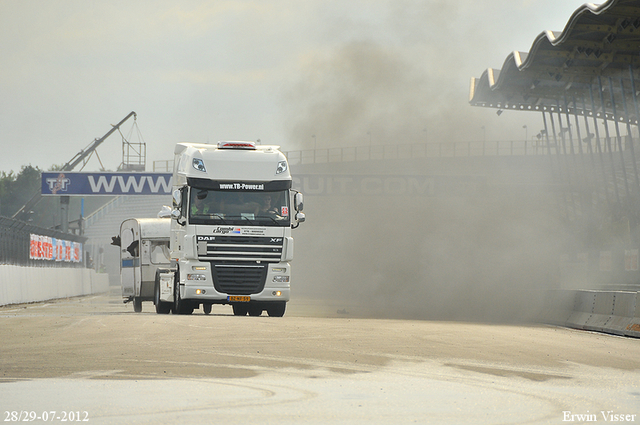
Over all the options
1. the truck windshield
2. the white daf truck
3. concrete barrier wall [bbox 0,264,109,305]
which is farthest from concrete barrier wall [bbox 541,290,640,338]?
concrete barrier wall [bbox 0,264,109,305]

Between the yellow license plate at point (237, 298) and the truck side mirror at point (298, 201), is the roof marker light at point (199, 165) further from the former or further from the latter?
the yellow license plate at point (237, 298)

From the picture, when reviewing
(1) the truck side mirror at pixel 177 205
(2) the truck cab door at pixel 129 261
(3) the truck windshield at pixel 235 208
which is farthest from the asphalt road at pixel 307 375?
(2) the truck cab door at pixel 129 261

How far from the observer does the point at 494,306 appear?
26.7 meters

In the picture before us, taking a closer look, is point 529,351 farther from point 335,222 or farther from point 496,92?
point 335,222

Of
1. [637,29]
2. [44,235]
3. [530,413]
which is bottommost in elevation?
[530,413]

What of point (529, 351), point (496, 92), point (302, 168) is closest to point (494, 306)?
point (529, 351)

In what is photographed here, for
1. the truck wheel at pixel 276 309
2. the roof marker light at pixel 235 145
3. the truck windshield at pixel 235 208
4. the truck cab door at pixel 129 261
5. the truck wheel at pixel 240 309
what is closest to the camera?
the truck windshield at pixel 235 208

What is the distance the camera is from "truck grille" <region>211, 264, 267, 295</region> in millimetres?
18562

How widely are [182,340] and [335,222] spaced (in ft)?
144

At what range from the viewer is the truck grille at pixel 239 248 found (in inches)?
725

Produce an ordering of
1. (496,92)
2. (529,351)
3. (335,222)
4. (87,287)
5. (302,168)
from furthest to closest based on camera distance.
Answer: (302,168)
(335,222)
(87,287)
(496,92)
(529,351)

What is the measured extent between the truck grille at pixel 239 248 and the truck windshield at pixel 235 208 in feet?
1.11

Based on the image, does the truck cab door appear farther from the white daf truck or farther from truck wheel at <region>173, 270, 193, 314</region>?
the white daf truck

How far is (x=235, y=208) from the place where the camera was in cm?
1842
